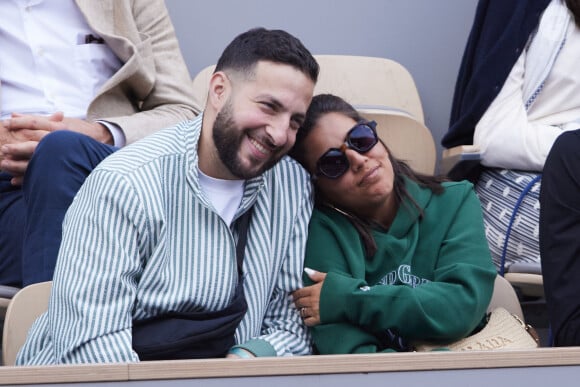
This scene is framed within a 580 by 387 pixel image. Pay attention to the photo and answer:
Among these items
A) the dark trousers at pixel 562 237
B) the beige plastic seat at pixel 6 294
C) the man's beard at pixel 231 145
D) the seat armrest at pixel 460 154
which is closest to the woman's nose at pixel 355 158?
the man's beard at pixel 231 145

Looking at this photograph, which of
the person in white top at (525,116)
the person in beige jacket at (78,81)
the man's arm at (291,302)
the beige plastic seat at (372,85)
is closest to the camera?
the man's arm at (291,302)

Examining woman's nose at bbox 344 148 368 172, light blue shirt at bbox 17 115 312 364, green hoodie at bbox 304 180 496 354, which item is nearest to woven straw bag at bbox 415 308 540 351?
green hoodie at bbox 304 180 496 354

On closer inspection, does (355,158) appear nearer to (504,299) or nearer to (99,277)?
(504,299)

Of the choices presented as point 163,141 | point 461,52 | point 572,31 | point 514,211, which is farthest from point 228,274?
point 461,52

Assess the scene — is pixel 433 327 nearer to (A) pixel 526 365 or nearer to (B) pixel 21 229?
(A) pixel 526 365

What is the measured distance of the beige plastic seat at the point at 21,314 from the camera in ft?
5.73

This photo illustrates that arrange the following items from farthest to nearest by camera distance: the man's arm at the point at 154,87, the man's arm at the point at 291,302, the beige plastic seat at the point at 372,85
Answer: the beige plastic seat at the point at 372,85 → the man's arm at the point at 154,87 → the man's arm at the point at 291,302

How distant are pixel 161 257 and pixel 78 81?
31.5 inches

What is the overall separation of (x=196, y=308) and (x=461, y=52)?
1.75 meters

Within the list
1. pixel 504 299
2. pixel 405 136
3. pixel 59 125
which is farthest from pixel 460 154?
pixel 59 125

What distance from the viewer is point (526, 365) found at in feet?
4.33

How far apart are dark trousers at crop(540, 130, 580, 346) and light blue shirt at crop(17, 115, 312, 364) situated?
48 cm

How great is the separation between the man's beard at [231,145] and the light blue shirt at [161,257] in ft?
0.16

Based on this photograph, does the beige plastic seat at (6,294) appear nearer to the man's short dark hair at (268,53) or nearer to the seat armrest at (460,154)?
the man's short dark hair at (268,53)
